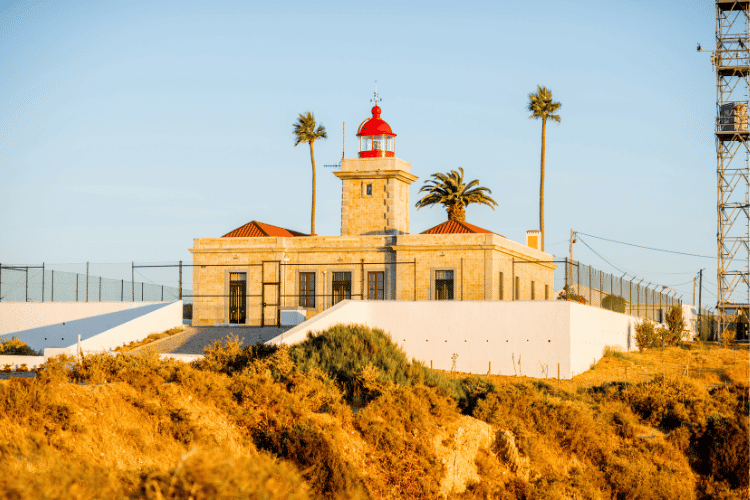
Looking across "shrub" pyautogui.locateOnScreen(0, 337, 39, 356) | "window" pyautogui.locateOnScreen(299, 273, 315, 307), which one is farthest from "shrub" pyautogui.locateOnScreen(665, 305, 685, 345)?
"shrub" pyautogui.locateOnScreen(0, 337, 39, 356)

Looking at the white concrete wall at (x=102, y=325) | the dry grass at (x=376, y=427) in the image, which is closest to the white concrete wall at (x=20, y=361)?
the white concrete wall at (x=102, y=325)

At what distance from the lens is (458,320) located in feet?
93.4

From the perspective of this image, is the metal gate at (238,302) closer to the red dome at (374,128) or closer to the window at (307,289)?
the window at (307,289)

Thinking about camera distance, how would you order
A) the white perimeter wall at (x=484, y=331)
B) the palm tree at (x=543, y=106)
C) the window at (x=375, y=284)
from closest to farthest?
the white perimeter wall at (x=484, y=331) < the window at (x=375, y=284) < the palm tree at (x=543, y=106)

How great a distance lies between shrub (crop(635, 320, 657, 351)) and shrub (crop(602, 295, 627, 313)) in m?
1.15

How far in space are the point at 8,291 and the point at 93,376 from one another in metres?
22.8

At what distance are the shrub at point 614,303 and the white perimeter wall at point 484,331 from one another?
7459 millimetres

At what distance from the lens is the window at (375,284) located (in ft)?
123

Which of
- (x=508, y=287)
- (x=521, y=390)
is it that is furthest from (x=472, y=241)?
(x=521, y=390)

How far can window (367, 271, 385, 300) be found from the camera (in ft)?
123

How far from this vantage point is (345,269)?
3809cm

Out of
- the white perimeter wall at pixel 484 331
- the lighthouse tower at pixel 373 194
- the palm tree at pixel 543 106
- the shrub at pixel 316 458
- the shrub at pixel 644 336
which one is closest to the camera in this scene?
the shrub at pixel 316 458

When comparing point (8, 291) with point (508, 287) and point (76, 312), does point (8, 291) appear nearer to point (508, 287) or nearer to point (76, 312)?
point (76, 312)

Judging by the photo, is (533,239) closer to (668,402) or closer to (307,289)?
(307,289)
